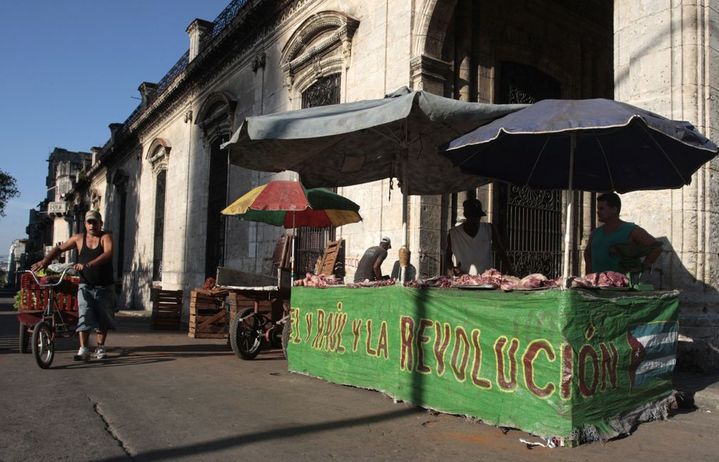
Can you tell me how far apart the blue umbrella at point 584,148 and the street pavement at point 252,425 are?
1377mm

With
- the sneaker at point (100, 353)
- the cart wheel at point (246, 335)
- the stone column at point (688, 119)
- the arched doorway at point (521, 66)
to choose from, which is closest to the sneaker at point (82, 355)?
the sneaker at point (100, 353)

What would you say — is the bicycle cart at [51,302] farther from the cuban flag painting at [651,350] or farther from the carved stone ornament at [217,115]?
the carved stone ornament at [217,115]

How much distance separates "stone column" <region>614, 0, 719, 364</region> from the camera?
5801 mm

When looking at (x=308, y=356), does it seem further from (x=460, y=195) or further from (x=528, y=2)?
(x=528, y=2)

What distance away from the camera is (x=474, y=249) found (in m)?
6.55

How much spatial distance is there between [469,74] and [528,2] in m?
2.30

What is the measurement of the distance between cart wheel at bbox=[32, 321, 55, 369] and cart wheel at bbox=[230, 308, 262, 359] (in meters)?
2.05

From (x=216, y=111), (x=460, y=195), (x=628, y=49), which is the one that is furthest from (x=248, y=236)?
(x=628, y=49)

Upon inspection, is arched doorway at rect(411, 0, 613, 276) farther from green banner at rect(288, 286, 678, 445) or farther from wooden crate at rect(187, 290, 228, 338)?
wooden crate at rect(187, 290, 228, 338)

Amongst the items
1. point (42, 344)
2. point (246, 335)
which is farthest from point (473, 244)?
point (42, 344)

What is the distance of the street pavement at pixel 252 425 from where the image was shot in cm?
369

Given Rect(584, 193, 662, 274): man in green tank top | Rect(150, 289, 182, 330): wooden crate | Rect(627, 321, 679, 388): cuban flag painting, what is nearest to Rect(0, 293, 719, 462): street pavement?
Rect(627, 321, 679, 388): cuban flag painting

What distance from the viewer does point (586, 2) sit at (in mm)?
11727

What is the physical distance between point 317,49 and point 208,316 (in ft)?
17.9
